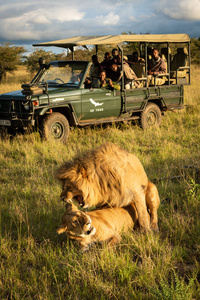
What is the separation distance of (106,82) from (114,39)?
3.19 feet

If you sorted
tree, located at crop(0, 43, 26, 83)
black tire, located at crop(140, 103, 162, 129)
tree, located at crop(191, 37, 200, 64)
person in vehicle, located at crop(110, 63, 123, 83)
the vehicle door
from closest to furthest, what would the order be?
the vehicle door → person in vehicle, located at crop(110, 63, 123, 83) → black tire, located at crop(140, 103, 162, 129) → tree, located at crop(0, 43, 26, 83) → tree, located at crop(191, 37, 200, 64)

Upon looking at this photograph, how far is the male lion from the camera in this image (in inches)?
101

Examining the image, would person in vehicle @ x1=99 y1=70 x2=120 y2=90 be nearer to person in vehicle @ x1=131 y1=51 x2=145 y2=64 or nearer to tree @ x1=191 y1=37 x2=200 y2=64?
person in vehicle @ x1=131 y1=51 x2=145 y2=64

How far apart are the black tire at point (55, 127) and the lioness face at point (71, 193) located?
4.95 meters

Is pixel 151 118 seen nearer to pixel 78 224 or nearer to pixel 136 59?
pixel 136 59

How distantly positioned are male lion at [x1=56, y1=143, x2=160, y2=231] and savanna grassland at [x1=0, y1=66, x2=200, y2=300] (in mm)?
347

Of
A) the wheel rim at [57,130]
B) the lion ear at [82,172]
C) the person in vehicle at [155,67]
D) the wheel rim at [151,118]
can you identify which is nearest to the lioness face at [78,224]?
the lion ear at [82,172]

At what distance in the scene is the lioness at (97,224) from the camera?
2562 millimetres

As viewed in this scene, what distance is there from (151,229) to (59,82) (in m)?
5.81

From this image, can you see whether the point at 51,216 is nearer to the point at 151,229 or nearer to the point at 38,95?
the point at 151,229

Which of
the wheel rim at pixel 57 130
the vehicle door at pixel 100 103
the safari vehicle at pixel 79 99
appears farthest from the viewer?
the vehicle door at pixel 100 103

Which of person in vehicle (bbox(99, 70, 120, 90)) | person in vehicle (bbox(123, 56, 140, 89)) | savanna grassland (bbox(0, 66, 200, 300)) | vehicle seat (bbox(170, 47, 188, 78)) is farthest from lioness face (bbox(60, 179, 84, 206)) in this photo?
vehicle seat (bbox(170, 47, 188, 78))

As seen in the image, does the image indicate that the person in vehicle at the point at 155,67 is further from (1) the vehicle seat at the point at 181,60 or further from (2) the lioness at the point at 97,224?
(2) the lioness at the point at 97,224

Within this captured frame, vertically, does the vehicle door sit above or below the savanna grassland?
above
